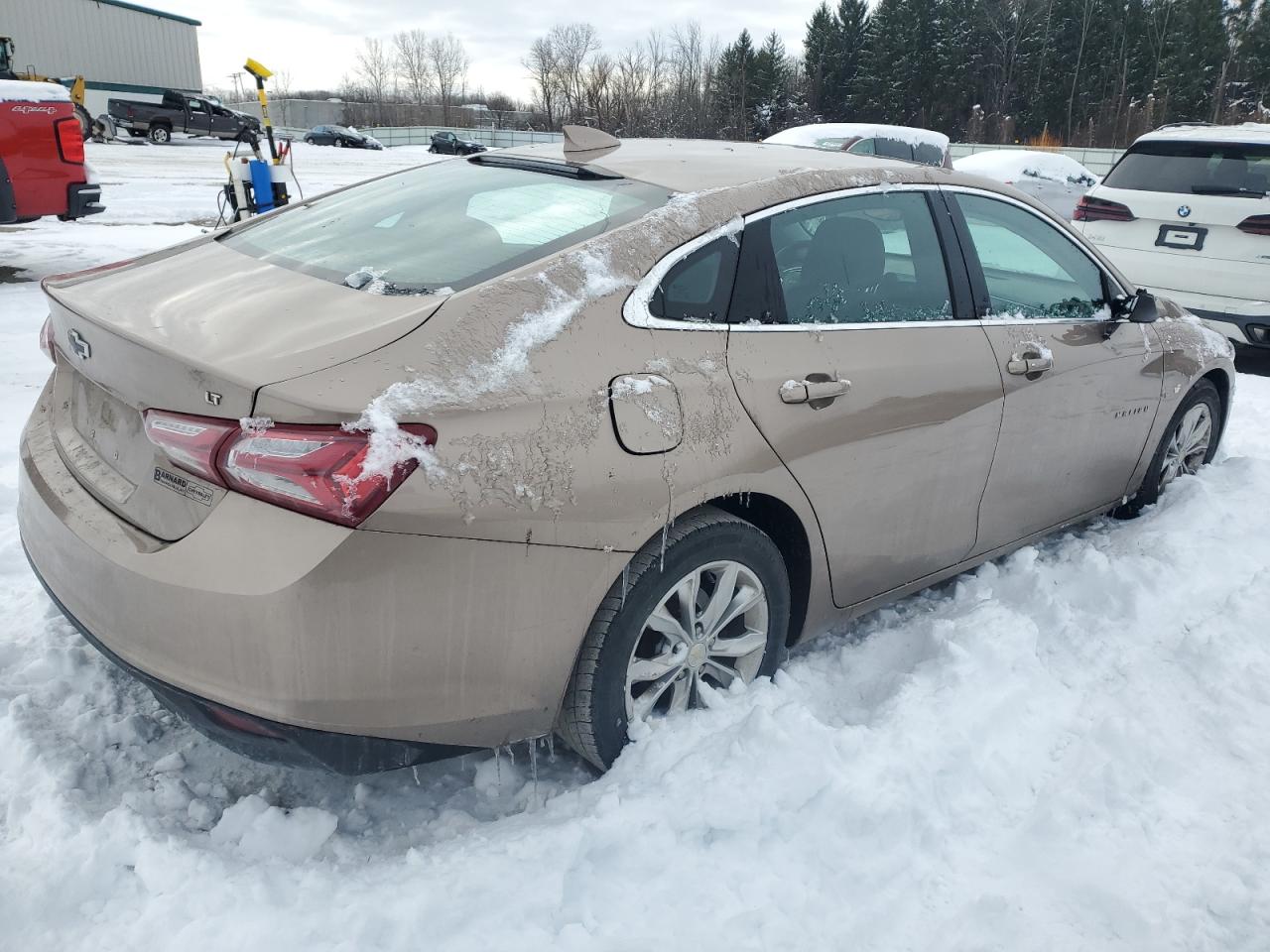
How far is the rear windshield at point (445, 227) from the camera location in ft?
7.69

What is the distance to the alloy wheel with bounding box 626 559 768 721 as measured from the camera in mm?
2391

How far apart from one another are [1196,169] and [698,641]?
6525 millimetres

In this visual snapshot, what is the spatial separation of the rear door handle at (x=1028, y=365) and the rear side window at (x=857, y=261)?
308 millimetres

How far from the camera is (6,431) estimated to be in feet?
15.3

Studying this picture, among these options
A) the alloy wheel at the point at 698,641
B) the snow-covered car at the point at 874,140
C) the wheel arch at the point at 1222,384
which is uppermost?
the snow-covered car at the point at 874,140

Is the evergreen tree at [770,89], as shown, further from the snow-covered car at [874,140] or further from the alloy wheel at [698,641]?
the alloy wheel at [698,641]

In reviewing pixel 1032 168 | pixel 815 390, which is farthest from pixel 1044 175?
pixel 815 390

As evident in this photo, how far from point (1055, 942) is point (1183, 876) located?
44 centimetres

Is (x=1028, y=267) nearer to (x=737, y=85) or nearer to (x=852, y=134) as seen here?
(x=852, y=134)

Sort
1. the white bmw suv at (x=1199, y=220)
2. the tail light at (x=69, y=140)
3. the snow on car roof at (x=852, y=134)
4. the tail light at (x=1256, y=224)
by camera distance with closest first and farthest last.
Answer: the tail light at (x=1256, y=224)
the white bmw suv at (x=1199, y=220)
the tail light at (x=69, y=140)
the snow on car roof at (x=852, y=134)

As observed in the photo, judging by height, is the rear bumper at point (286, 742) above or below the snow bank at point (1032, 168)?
below

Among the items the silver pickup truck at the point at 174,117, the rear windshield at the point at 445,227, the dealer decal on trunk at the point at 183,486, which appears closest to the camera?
the dealer decal on trunk at the point at 183,486

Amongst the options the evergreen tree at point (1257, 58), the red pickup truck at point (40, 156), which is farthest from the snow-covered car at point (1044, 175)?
the evergreen tree at point (1257, 58)

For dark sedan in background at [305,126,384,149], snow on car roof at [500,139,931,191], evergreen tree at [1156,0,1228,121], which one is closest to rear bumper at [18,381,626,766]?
snow on car roof at [500,139,931,191]
